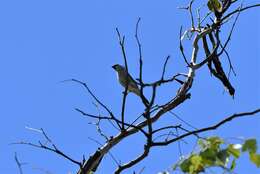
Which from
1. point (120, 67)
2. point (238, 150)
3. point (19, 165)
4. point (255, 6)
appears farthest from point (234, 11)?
point (120, 67)

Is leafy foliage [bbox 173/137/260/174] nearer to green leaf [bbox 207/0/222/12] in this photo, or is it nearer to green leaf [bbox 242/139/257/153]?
green leaf [bbox 242/139/257/153]

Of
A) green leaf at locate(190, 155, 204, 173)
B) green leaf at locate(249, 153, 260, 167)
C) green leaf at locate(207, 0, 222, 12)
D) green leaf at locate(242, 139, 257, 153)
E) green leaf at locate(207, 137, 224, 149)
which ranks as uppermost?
green leaf at locate(207, 0, 222, 12)

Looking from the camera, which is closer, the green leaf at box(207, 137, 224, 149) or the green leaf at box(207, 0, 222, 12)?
the green leaf at box(207, 137, 224, 149)

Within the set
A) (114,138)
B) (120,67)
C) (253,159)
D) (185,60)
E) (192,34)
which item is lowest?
(253,159)

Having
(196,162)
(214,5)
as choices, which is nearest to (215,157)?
(196,162)

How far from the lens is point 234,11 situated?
455cm

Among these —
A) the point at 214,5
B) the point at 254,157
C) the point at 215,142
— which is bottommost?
the point at 254,157

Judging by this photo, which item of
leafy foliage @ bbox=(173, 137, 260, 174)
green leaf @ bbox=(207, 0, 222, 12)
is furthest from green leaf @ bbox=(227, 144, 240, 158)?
green leaf @ bbox=(207, 0, 222, 12)

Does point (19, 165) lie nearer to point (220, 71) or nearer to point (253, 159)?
point (253, 159)

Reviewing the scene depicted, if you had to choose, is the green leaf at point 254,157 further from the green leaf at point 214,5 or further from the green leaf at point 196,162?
the green leaf at point 214,5

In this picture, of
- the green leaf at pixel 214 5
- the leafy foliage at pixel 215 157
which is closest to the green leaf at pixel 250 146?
the leafy foliage at pixel 215 157

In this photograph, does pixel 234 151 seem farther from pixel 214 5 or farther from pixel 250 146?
pixel 214 5

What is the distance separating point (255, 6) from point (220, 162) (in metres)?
3.13

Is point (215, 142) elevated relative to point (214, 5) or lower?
lower
